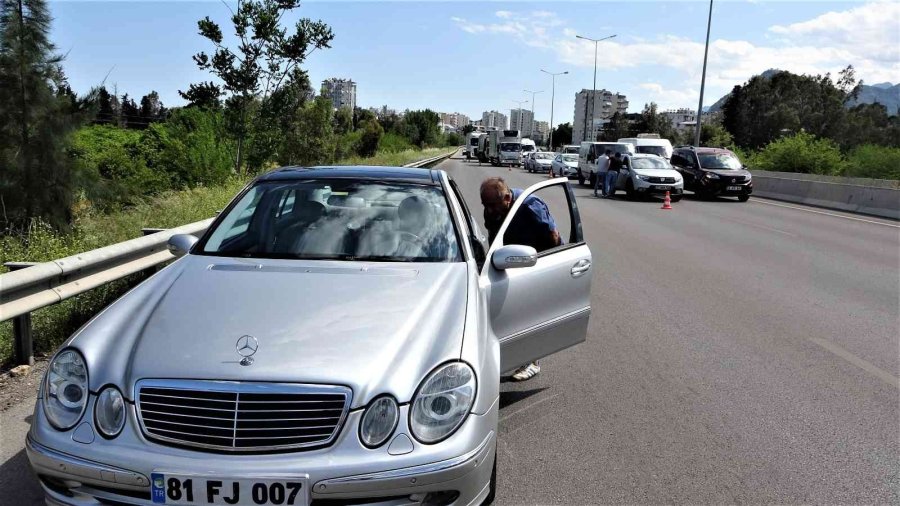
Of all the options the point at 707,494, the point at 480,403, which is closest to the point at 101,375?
the point at 480,403

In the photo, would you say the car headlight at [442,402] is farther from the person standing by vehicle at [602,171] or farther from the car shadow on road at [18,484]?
the person standing by vehicle at [602,171]

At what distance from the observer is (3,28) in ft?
38.8

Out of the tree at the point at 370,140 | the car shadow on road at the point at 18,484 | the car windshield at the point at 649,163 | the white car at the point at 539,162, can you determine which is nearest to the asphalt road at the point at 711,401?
the car shadow on road at the point at 18,484

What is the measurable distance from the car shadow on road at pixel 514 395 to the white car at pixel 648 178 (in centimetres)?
2004

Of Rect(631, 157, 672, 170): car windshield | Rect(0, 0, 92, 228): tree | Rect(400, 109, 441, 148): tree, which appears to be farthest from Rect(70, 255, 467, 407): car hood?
Rect(400, 109, 441, 148): tree

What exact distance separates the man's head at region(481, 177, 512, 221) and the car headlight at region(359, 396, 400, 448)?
300 cm

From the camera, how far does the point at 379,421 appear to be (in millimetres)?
2836

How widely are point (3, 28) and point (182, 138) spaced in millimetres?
8225

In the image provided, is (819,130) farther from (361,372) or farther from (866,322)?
(361,372)

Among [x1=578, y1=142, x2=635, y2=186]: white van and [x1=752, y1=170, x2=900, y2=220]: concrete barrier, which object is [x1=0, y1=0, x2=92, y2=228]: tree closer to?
[x1=752, y1=170, x2=900, y2=220]: concrete barrier

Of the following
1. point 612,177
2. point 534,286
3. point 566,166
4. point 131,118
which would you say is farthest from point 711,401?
point 131,118

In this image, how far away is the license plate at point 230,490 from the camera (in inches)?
105

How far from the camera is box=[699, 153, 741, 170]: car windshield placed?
26672mm

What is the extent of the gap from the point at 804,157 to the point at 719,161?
14032mm
